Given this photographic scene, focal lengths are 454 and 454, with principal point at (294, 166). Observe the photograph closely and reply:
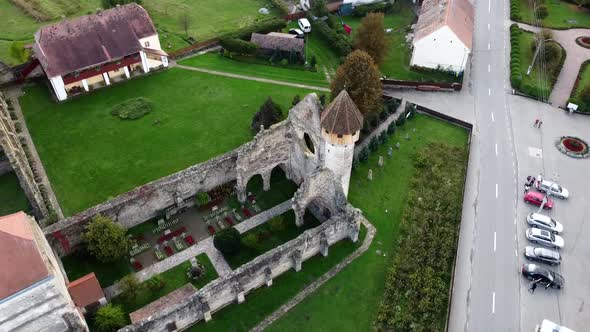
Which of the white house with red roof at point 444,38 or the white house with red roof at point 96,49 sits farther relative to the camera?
the white house with red roof at point 444,38

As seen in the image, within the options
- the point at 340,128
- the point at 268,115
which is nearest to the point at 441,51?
the point at 268,115

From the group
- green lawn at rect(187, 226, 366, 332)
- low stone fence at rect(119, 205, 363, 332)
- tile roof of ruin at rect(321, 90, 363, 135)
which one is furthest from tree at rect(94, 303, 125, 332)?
tile roof of ruin at rect(321, 90, 363, 135)

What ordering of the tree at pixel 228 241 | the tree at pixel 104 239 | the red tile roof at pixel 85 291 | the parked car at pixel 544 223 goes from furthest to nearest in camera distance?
1. the parked car at pixel 544 223
2. the tree at pixel 228 241
3. the tree at pixel 104 239
4. the red tile roof at pixel 85 291

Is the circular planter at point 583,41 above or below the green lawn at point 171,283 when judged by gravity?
above

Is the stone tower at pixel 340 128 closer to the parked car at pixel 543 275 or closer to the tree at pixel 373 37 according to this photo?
the parked car at pixel 543 275

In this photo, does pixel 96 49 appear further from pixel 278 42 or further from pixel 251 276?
pixel 251 276

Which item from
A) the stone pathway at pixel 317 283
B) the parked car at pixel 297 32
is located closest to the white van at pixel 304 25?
the parked car at pixel 297 32
